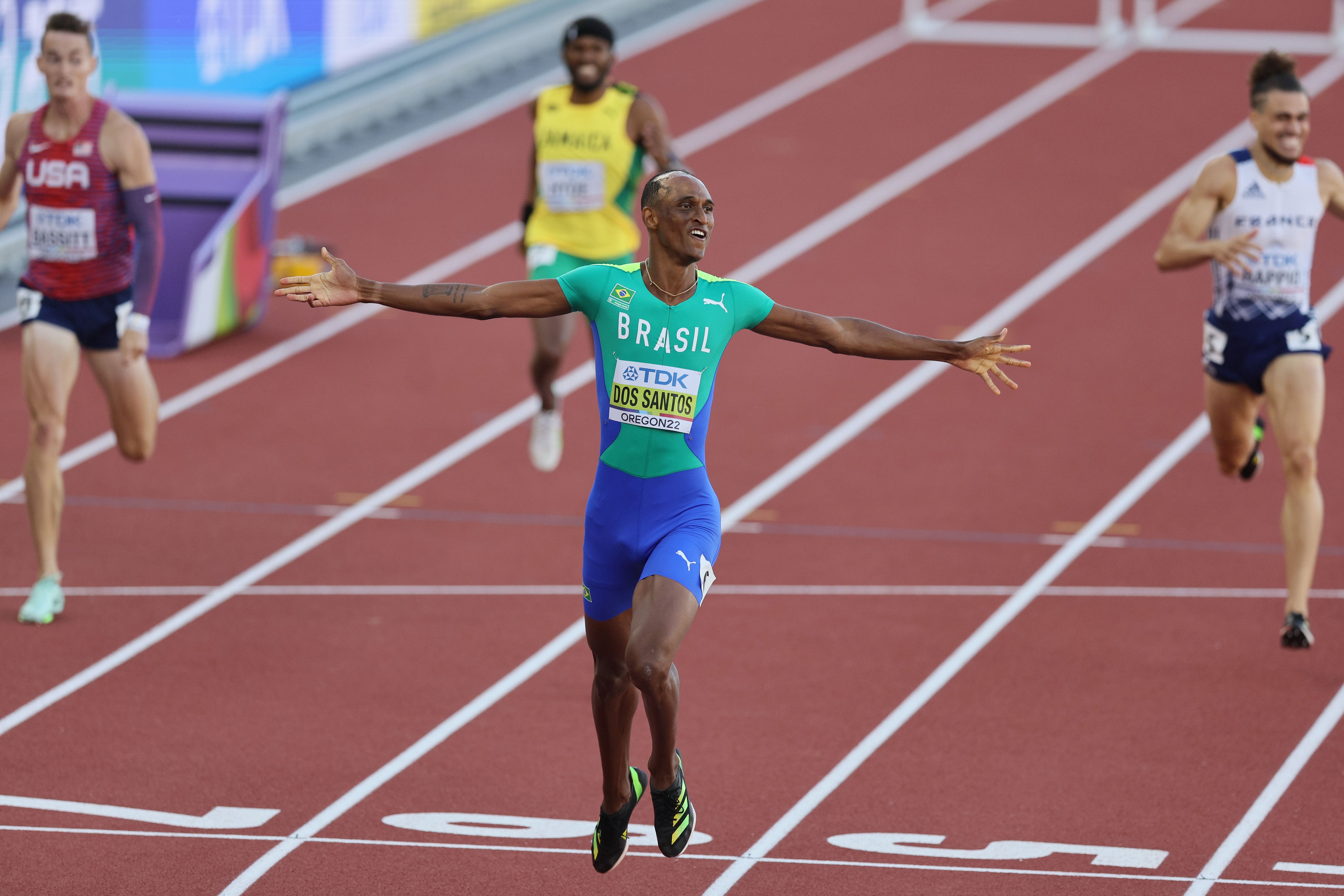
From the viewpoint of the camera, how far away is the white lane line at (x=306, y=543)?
7.01 m

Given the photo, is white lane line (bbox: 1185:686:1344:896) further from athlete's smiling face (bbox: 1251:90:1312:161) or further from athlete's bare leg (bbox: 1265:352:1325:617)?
athlete's smiling face (bbox: 1251:90:1312:161)

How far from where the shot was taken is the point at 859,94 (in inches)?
704

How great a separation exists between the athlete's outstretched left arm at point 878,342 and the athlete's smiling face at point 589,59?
14.2 ft

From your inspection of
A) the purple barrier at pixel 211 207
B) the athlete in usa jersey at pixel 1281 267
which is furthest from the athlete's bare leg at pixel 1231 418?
the purple barrier at pixel 211 207

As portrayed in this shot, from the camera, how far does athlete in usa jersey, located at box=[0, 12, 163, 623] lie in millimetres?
7598

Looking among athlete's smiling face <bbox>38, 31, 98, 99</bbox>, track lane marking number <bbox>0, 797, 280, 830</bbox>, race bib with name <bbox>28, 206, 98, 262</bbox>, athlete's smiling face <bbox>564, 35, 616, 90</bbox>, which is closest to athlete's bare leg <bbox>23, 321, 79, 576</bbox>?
race bib with name <bbox>28, 206, 98, 262</bbox>

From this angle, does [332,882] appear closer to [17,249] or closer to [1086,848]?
[1086,848]

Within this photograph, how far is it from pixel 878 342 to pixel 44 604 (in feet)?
13.5

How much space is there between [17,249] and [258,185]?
2.04 m

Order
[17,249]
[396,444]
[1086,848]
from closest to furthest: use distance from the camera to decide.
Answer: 1. [1086,848]
2. [396,444]
3. [17,249]

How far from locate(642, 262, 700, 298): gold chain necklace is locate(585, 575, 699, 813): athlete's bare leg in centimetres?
79

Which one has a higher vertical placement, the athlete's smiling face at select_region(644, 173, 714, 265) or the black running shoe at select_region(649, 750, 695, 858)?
the athlete's smiling face at select_region(644, 173, 714, 265)

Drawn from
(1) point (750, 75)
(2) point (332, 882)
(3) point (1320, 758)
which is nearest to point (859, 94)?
(1) point (750, 75)

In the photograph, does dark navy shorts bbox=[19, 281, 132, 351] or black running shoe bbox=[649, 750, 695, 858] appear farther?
dark navy shorts bbox=[19, 281, 132, 351]
